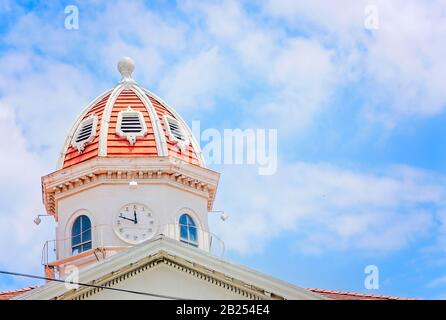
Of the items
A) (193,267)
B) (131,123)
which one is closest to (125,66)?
(131,123)

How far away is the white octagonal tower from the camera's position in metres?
43.9

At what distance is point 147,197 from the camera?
44.5 m

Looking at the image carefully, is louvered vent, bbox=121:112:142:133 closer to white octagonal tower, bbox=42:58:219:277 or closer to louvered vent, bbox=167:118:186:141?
white octagonal tower, bbox=42:58:219:277

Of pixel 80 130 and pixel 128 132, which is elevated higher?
pixel 80 130

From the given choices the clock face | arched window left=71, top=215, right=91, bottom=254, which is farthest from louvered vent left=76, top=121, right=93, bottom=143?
the clock face

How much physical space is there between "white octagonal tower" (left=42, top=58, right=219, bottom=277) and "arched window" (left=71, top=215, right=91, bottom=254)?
0.12 ft

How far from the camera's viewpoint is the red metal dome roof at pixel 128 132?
150ft

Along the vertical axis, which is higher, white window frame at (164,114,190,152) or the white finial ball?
the white finial ball

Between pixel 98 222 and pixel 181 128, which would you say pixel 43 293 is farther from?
pixel 181 128

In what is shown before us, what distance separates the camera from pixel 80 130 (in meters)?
47.3

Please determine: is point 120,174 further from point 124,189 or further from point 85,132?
point 85,132

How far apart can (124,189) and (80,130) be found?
4003 millimetres
